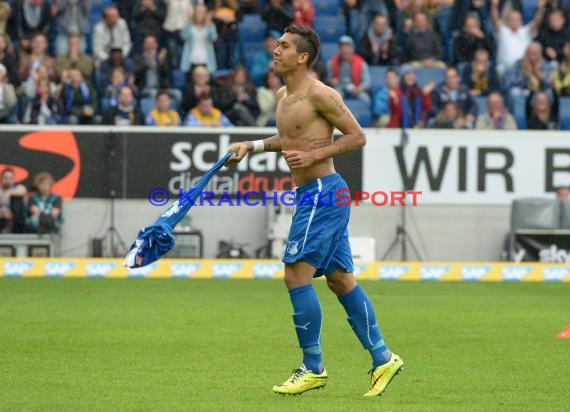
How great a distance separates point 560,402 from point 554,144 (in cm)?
1258

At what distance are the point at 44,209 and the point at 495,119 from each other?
6.99 m

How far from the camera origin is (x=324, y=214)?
8.12m

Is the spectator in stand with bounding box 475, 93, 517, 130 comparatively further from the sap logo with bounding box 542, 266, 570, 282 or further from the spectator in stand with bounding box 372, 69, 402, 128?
the sap logo with bounding box 542, 266, 570, 282

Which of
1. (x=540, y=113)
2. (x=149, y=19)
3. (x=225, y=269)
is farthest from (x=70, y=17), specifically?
(x=540, y=113)

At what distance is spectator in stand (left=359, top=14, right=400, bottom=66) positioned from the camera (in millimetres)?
22547

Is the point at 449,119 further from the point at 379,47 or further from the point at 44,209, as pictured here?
the point at 44,209

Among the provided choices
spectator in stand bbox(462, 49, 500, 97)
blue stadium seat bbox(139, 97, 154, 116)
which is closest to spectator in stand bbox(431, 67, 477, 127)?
spectator in stand bbox(462, 49, 500, 97)

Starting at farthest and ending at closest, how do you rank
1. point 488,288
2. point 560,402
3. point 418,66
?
point 418,66 → point 488,288 → point 560,402

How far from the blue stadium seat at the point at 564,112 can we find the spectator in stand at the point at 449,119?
1.78 metres

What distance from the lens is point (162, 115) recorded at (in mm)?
20172

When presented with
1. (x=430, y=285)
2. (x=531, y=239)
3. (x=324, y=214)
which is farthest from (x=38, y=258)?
(x=324, y=214)

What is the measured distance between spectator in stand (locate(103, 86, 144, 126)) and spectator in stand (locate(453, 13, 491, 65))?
19.6ft

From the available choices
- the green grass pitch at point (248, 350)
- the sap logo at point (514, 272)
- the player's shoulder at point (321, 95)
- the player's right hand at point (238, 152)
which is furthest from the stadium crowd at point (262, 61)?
the player's shoulder at point (321, 95)

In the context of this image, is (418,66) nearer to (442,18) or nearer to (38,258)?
(442,18)
